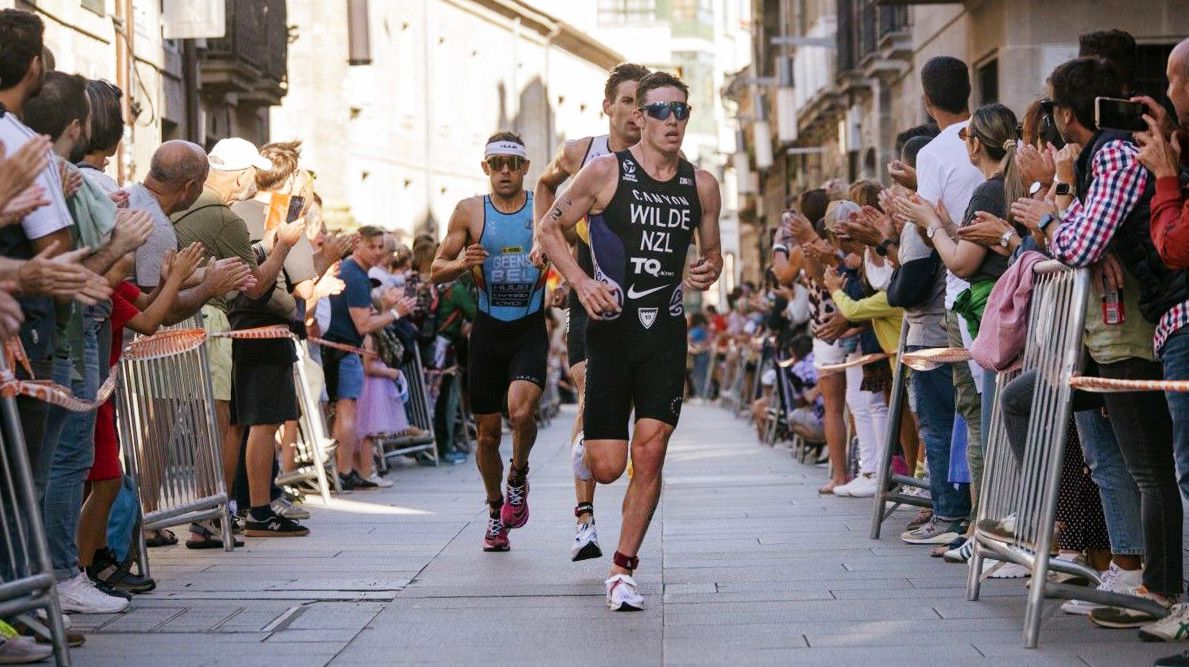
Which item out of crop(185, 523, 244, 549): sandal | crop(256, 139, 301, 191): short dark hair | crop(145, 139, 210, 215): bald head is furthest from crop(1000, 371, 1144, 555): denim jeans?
crop(256, 139, 301, 191): short dark hair

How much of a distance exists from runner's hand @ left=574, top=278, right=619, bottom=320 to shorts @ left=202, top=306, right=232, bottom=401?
10.1 feet

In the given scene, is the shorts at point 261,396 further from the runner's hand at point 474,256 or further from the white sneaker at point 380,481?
the white sneaker at point 380,481

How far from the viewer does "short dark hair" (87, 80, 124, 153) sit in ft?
26.1

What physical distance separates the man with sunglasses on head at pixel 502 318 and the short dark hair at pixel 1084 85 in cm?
346

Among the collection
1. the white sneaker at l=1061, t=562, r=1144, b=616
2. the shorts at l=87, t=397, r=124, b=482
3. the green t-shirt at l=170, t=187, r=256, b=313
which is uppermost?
the green t-shirt at l=170, t=187, r=256, b=313

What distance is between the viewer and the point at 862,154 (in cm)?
3130

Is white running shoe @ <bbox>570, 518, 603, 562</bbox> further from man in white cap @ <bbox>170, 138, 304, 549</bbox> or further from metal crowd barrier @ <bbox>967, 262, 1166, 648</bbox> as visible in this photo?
man in white cap @ <bbox>170, 138, 304, 549</bbox>

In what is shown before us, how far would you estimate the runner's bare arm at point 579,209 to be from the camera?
7.62 meters

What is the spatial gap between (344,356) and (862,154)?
17.9 metres

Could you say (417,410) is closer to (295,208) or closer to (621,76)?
(295,208)

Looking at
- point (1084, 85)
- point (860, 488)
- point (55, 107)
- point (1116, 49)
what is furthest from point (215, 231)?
point (860, 488)

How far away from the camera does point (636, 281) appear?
7668 mm

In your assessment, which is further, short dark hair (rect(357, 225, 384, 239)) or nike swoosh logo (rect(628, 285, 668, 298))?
short dark hair (rect(357, 225, 384, 239))

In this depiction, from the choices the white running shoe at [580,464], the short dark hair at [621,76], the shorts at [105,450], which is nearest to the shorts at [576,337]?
the white running shoe at [580,464]
